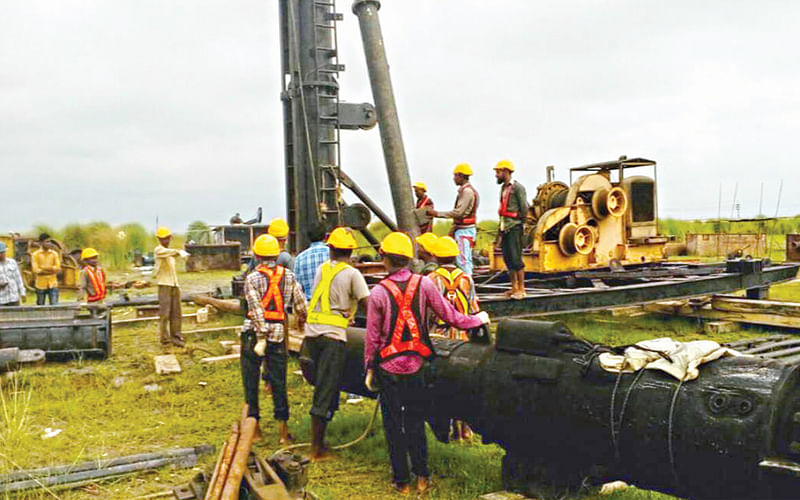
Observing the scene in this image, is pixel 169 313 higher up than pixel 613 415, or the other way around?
A: pixel 613 415

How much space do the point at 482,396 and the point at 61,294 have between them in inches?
617

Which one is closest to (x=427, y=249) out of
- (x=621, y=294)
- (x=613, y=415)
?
(x=613, y=415)

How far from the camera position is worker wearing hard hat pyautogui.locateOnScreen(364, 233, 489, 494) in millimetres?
5043

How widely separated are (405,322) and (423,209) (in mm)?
5426

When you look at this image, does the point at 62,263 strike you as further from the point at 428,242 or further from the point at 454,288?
the point at 454,288

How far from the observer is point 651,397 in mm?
4004

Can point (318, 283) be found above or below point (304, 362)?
above

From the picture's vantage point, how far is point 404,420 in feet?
17.0

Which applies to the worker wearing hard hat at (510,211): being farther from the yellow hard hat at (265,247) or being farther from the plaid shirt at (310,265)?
the yellow hard hat at (265,247)

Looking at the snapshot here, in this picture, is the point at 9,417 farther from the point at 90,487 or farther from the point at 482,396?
the point at 482,396

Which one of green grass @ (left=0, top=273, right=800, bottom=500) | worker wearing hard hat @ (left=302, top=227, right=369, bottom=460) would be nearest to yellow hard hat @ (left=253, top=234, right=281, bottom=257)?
worker wearing hard hat @ (left=302, top=227, right=369, bottom=460)

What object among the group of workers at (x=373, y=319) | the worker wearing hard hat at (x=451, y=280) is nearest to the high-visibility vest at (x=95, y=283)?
the group of workers at (x=373, y=319)

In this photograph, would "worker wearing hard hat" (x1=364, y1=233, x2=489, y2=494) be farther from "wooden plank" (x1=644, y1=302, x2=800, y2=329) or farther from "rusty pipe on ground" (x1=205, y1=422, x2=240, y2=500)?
"wooden plank" (x1=644, y1=302, x2=800, y2=329)

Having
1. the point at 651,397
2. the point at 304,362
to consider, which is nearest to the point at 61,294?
the point at 304,362
